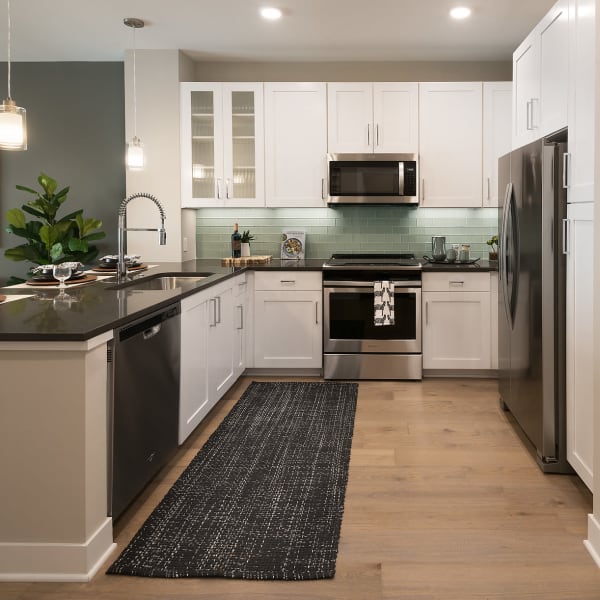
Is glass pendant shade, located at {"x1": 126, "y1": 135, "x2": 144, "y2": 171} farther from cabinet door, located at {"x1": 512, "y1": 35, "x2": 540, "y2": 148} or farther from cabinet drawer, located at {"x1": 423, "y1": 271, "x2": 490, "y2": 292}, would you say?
cabinet door, located at {"x1": 512, "y1": 35, "x2": 540, "y2": 148}

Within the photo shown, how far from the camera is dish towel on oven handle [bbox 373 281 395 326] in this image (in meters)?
5.57

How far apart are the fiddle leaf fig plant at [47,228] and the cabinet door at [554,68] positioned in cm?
342

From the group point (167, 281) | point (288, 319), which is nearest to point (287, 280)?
point (288, 319)

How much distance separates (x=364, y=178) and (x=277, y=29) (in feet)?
4.23

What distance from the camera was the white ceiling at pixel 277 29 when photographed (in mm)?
4711

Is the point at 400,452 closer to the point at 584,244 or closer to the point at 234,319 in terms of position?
the point at 584,244

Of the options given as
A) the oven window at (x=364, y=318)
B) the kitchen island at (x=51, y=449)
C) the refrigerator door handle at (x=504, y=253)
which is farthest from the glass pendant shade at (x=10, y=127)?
the oven window at (x=364, y=318)

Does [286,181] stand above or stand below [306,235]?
above

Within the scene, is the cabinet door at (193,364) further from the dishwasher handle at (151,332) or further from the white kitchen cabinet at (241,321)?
the white kitchen cabinet at (241,321)

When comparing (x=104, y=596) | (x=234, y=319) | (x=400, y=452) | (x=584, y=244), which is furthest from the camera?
(x=234, y=319)

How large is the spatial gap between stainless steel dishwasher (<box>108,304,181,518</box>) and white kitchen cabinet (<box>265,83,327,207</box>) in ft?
8.25

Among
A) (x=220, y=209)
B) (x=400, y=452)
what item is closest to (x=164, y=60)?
(x=220, y=209)

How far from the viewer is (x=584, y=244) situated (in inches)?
123

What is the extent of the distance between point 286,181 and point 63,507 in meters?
3.89
